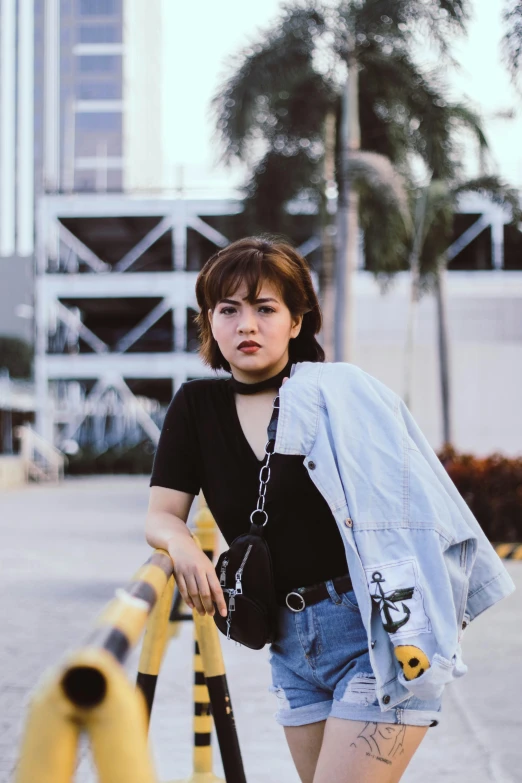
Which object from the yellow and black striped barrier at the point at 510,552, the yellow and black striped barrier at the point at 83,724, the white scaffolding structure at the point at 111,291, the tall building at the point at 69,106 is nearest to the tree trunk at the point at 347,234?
the yellow and black striped barrier at the point at 510,552

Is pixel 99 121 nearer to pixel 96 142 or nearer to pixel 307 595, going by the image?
pixel 96 142

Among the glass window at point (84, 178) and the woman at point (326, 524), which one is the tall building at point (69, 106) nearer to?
the glass window at point (84, 178)

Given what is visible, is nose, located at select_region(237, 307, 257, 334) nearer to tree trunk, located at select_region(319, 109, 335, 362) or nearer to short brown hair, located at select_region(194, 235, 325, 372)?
short brown hair, located at select_region(194, 235, 325, 372)

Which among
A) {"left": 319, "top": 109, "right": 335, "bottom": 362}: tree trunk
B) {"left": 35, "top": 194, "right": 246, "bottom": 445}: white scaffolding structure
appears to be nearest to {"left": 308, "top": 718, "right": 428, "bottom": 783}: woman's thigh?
{"left": 319, "top": 109, "right": 335, "bottom": 362}: tree trunk

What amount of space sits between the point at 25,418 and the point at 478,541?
5901 centimetres

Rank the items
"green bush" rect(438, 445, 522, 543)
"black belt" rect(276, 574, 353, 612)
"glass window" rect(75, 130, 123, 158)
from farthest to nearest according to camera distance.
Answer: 1. "glass window" rect(75, 130, 123, 158)
2. "green bush" rect(438, 445, 522, 543)
3. "black belt" rect(276, 574, 353, 612)

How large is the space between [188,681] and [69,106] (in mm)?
87876

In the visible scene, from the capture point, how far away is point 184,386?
88.4 inches

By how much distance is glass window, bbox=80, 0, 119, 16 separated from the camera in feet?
256

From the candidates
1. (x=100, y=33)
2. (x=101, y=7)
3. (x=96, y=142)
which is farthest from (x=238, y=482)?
(x=101, y=7)

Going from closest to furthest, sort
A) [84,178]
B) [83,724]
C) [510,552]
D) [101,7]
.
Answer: [83,724]
[510,552]
[84,178]
[101,7]

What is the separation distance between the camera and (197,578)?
1.96 meters

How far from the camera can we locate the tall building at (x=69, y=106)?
245 feet

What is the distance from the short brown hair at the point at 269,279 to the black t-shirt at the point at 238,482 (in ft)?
0.72
